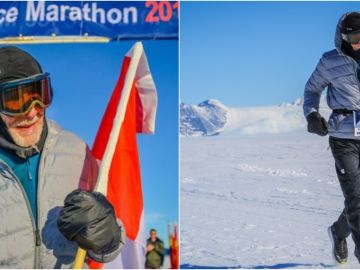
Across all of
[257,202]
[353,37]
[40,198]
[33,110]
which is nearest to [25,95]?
[33,110]

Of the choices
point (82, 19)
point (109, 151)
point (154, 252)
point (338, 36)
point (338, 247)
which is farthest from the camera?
point (82, 19)

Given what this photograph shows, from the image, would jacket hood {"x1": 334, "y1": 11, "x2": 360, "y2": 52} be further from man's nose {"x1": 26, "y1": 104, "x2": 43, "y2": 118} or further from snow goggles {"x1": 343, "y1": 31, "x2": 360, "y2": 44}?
man's nose {"x1": 26, "y1": 104, "x2": 43, "y2": 118}

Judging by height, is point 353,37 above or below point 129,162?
above

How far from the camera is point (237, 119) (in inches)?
157

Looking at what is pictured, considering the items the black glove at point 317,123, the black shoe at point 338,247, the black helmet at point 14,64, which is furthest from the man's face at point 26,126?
the black shoe at point 338,247

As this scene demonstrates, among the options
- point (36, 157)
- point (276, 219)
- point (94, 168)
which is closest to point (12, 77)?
point (36, 157)

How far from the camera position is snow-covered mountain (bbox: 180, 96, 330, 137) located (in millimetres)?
3881

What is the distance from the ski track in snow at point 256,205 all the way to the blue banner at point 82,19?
660mm

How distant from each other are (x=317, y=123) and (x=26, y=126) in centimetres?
159

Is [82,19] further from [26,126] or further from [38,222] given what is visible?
[38,222]

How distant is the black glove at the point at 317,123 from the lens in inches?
136

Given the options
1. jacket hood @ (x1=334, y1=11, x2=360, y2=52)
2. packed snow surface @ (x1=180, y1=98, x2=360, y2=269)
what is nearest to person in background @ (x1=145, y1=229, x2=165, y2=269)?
packed snow surface @ (x1=180, y1=98, x2=360, y2=269)

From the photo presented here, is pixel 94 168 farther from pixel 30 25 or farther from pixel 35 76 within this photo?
pixel 30 25

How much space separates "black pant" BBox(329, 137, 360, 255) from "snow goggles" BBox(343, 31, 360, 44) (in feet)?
1.56
